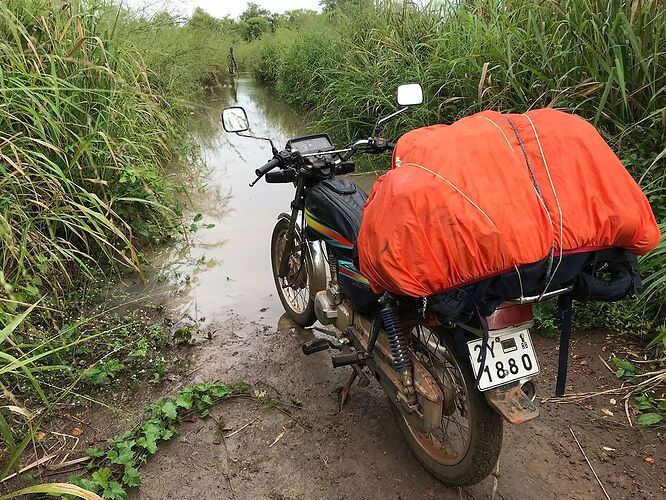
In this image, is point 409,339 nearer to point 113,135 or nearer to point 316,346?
point 316,346

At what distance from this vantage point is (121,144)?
3867mm

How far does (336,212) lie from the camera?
2.30 metres

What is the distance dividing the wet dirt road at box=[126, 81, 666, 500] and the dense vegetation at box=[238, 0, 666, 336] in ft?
2.55

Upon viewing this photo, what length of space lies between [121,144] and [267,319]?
1.81m

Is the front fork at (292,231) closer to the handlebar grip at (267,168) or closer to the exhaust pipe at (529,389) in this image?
the handlebar grip at (267,168)

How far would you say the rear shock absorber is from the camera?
189 cm

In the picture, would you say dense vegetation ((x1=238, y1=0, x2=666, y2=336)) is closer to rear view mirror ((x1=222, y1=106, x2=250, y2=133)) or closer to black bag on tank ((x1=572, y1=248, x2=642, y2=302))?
black bag on tank ((x1=572, y1=248, x2=642, y2=302))

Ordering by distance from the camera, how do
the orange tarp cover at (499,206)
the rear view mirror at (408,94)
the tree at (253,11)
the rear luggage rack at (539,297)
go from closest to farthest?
the orange tarp cover at (499,206)
the rear luggage rack at (539,297)
the rear view mirror at (408,94)
the tree at (253,11)

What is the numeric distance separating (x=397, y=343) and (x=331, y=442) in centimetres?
69

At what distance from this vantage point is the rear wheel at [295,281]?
2.96 metres

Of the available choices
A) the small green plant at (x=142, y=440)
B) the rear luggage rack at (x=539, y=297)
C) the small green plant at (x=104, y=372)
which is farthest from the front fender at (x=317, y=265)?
the rear luggage rack at (x=539, y=297)

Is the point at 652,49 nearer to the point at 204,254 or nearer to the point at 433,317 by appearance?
the point at 433,317

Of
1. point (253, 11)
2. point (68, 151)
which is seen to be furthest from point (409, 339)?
point (253, 11)

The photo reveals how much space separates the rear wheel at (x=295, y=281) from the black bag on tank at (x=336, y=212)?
376 millimetres
